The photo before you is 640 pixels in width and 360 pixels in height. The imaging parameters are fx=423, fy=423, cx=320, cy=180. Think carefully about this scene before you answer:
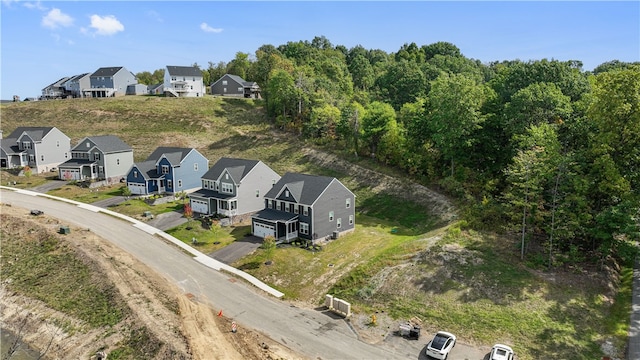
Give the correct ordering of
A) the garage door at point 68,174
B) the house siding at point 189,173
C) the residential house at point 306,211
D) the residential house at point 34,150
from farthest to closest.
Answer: the residential house at point 34,150
the garage door at point 68,174
the house siding at point 189,173
the residential house at point 306,211

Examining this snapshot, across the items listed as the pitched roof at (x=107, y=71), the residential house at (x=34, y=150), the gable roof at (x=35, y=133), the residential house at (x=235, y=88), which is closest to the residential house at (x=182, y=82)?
the residential house at (x=235, y=88)

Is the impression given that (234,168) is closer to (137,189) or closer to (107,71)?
(137,189)

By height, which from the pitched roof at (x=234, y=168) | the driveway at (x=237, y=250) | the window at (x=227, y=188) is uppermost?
the pitched roof at (x=234, y=168)

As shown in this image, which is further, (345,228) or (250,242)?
(345,228)

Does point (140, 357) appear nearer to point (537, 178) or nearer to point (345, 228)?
point (345, 228)

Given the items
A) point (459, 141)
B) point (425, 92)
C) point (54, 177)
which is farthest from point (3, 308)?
point (425, 92)

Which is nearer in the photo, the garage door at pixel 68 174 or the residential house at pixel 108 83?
the garage door at pixel 68 174

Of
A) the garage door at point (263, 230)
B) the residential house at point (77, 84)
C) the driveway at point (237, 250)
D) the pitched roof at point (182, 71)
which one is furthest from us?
the residential house at point (77, 84)

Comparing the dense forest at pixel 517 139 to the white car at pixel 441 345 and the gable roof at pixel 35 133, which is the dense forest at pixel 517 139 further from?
the gable roof at pixel 35 133
